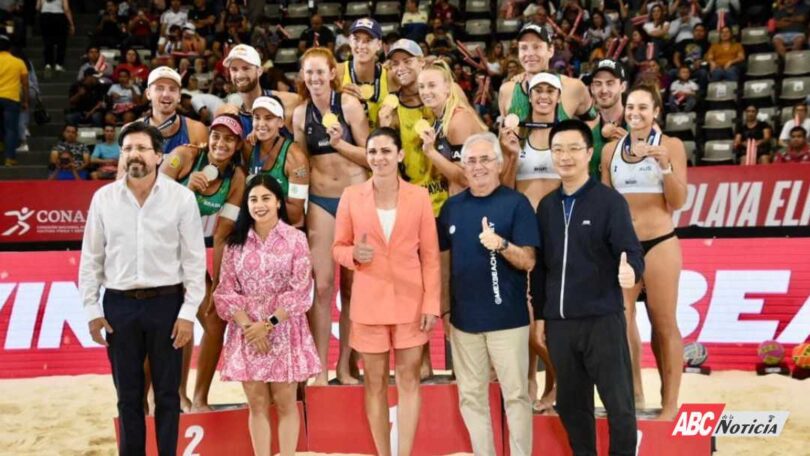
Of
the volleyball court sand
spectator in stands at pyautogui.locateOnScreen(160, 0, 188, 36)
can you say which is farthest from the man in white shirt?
spectator in stands at pyautogui.locateOnScreen(160, 0, 188, 36)

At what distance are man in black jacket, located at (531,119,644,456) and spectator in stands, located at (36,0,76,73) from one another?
39.5 ft

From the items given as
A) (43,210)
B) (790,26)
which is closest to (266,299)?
(43,210)

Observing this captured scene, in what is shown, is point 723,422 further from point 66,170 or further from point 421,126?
point 66,170

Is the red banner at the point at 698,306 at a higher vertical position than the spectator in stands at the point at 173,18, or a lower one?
lower

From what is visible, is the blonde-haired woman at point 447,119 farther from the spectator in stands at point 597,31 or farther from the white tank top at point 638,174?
the spectator in stands at point 597,31

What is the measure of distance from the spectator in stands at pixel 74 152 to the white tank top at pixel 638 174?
9023 millimetres

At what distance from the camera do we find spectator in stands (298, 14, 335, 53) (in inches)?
581

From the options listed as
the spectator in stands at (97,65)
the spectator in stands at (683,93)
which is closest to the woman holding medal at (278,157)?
the spectator in stands at (683,93)

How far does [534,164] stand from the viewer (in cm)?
554

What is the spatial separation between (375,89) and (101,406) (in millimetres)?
3068

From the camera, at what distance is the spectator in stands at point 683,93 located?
12867mm

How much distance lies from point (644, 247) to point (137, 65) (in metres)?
→ 10.7

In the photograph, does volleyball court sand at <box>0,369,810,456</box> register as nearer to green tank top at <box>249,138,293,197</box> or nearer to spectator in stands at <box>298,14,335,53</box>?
green tank top at <box>249,138,293,197</box>

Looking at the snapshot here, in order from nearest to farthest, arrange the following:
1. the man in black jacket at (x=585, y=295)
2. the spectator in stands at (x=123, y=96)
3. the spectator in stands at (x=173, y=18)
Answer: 1. the man in black jacket at (x=585, y=295)
2. the spectator in stands at (x=123, y=96)
3. the spectator in stands at (x=173, y=18)
